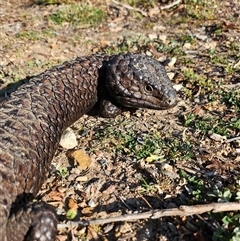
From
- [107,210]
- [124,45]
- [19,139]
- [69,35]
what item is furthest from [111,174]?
[69,35]

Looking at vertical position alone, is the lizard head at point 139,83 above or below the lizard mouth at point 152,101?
above

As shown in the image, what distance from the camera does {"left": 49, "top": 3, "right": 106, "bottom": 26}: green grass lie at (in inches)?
312

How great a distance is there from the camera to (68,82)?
5.13 m

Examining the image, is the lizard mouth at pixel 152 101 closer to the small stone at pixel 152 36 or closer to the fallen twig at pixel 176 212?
the fallen twig at pixel 176 212

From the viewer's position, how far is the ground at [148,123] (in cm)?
402

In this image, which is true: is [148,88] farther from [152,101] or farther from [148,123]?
[148,123]

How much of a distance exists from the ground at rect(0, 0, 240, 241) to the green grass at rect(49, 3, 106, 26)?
0.7 inches

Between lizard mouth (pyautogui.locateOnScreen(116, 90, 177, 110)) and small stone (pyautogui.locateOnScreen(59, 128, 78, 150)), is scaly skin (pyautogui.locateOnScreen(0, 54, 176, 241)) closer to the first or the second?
lizard mouth (pyautogui.locateOnScreen(116, 90, 177, 110))

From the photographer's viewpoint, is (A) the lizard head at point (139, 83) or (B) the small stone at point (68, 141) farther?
(A) the lizard head at point (139, 83)

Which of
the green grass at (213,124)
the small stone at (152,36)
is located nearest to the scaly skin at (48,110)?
the green grass at (213,124)

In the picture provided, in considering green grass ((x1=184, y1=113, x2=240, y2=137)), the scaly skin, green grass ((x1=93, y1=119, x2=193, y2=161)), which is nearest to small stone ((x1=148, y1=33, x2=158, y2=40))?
the scaly skin

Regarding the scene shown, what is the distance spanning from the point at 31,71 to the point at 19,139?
2573mm

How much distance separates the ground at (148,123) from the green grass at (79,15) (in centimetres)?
2

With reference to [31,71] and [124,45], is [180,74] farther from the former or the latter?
[31,71]
